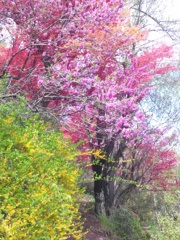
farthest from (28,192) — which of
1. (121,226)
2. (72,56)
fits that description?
(121,226)

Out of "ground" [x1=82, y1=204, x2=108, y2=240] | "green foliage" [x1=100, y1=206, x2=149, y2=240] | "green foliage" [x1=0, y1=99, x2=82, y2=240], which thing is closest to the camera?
"green foliage" [x1=0, y1=99, x2=82, y2=240]

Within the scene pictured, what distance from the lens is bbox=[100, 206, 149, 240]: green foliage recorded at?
838 centimetres

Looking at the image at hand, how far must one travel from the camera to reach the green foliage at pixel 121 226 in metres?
8.38

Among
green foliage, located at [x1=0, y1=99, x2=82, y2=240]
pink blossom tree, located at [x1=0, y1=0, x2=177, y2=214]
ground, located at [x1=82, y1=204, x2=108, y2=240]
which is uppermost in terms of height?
pink blossom tree, located at [x1=0, y1=0, x2=177, y2=214]

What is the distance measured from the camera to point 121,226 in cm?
854

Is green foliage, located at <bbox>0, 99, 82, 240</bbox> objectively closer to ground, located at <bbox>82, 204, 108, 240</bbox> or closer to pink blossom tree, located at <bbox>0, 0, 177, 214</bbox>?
pink blossom tree, located at <bbox>0, 0, 177, 214</bbox>

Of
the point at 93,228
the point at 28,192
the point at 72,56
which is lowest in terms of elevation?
the point at 93,228

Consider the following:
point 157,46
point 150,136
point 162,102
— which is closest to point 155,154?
point 150,136

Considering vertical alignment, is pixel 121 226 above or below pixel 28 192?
below

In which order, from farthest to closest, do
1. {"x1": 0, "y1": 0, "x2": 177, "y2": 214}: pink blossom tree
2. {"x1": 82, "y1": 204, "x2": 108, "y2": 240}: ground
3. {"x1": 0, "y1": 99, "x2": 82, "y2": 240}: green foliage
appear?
{"x1": 82, "y1": 204, "x2": 108, "y2": 240}: ground, {"x1": 0, "y1": 0, "x2": 177, "y2": 214}: pink blossom tree, {"x1": 0, "y1": 99, "x2": 82, "y2": 240}: green foliage

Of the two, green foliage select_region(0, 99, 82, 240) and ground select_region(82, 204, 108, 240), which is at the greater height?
green foliage select_region(0, 99, 82, 240)

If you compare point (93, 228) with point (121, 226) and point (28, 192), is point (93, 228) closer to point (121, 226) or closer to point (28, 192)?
point (121, 226)

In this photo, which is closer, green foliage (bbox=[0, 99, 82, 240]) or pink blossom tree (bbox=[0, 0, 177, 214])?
green foliage (bbox=[0, 99, 82, 240])

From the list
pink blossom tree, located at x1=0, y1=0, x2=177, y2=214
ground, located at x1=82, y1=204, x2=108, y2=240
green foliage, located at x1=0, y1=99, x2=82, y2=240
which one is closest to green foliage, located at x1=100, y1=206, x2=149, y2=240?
ground, located at x1=82, y1=204, x2=108, y2=240
